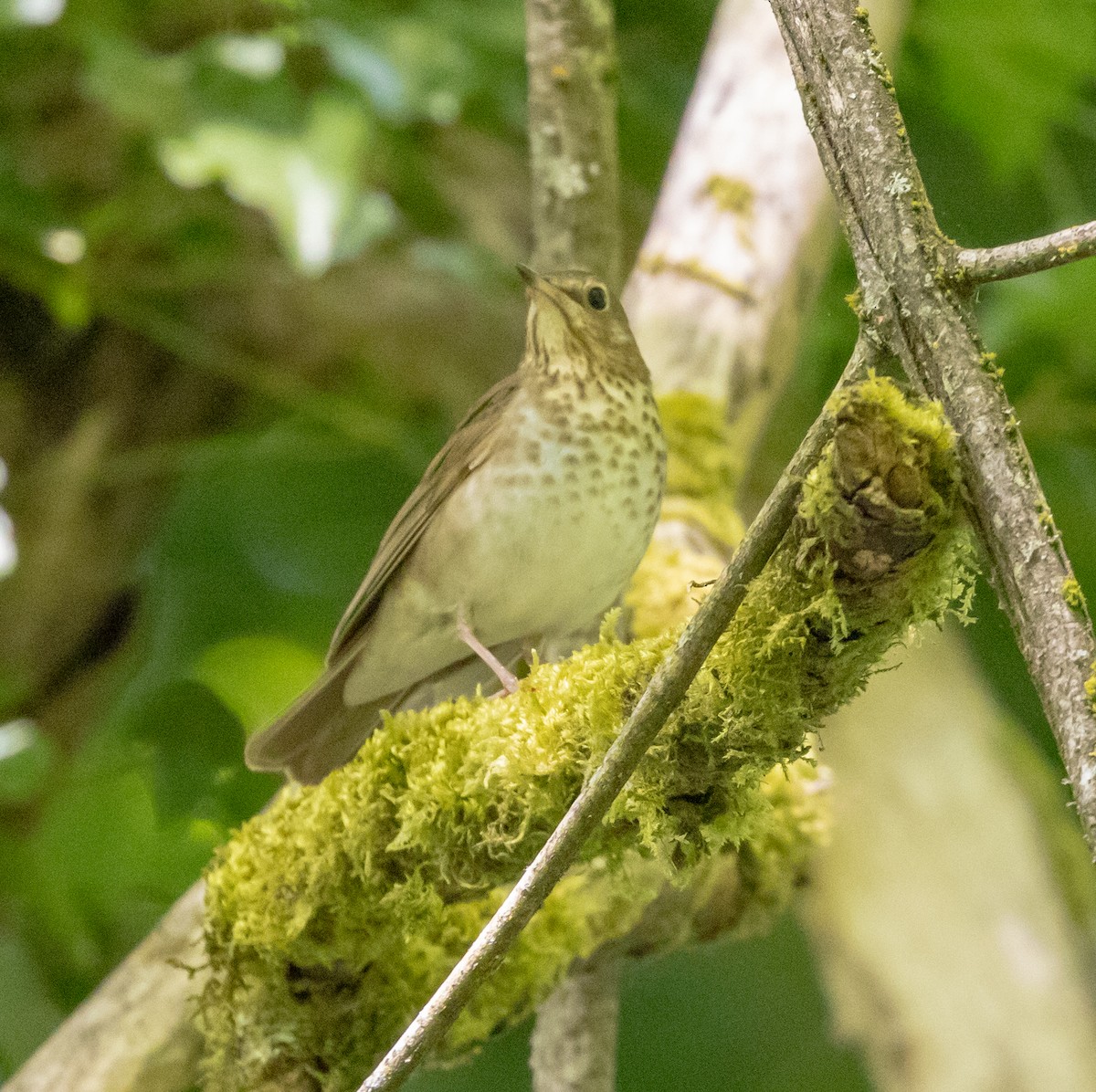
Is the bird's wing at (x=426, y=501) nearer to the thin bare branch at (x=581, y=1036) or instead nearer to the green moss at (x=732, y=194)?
the thin bare branch at (x=581, y=1036)

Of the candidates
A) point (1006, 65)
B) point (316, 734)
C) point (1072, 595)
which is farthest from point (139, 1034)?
point (1006, 65)

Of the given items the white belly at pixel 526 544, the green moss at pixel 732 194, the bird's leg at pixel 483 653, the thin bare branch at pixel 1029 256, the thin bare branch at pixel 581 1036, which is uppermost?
the thin bare branch at pixel 1029 256

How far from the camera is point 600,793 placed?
1.12 metres

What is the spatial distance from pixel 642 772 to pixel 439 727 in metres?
0.36

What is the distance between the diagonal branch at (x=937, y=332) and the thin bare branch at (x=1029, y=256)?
0.06 ft

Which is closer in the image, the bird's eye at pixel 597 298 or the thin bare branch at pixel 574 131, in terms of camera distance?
the bird's eye at pixel 597 298

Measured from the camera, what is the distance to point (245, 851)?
5.92 ft

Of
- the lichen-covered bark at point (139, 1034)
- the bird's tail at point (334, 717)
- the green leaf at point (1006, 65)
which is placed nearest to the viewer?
the lichen-covered bark at point (139, 1034)

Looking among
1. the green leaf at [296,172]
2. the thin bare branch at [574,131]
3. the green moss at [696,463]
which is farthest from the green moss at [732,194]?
the green leaf at [296,172]

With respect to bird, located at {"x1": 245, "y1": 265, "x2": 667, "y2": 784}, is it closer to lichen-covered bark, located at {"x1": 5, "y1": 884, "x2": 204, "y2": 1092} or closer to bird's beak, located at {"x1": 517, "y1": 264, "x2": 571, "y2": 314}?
bird's beak, located at {"x1": 517, "y1": 264, "x2": 571, "y2": 314}

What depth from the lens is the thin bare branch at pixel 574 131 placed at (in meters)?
2.54

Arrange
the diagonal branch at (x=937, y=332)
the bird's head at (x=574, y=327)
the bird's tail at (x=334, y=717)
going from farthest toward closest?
Result: the bird's head at (x=574, y=327) < the bird's tail at (x=334, y=717) < the diagonal branch at (x=937, y=332)

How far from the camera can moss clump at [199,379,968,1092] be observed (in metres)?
1.07

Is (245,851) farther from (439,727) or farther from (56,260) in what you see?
(56,260)
